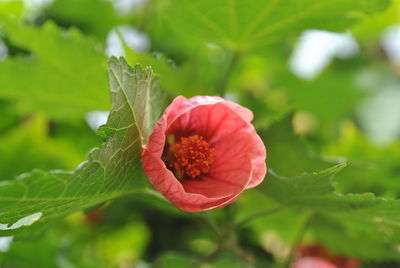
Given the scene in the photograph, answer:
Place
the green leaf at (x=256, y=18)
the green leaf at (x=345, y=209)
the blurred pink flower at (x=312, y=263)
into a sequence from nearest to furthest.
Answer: the green leaf at (x=345, y=209) → the green leaf at (x=256, y=18) → the blurred pink flower at (x=312, y=263)

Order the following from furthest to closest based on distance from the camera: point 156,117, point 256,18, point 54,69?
point 54,69, point 256,18, point 156,117

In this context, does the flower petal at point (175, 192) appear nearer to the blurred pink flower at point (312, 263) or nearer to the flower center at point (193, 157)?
the flower center at point (193, 157)

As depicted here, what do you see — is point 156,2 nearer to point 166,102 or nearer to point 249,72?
point 249,72

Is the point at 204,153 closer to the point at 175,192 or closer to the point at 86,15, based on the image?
the point at 175,192

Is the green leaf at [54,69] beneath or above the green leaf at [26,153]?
above

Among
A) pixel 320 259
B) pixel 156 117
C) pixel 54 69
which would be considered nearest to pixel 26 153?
pixel 54 69

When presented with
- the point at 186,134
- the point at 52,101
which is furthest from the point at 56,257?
the point at 186,134

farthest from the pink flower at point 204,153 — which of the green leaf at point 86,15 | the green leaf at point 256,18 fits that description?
the green leaf at point 86,15
